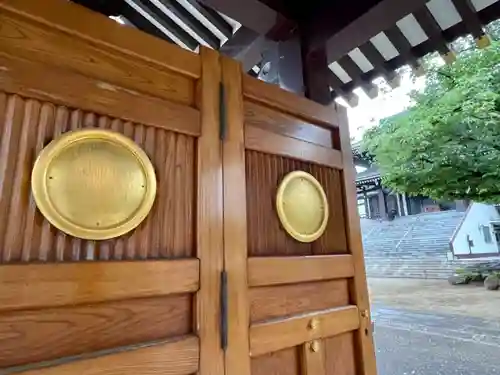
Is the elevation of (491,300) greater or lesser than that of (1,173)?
lesser

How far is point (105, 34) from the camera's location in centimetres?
81

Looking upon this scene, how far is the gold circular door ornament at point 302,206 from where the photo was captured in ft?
3.46

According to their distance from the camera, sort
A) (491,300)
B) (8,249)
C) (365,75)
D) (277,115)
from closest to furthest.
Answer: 1. (8,249)
2. (277,115)
3. (365,75)
4. (491,300)

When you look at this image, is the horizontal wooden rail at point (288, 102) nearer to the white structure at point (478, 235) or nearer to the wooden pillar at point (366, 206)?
the white structure at point (478, 235)

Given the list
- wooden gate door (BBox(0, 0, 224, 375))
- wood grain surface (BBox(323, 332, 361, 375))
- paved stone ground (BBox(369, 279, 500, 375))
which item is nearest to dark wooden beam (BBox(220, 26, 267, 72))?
wooden gate door (BBox(0, 0, 224, 375))

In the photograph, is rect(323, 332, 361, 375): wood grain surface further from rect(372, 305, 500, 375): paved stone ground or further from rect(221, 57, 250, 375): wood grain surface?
rect(372, 305, 500, 375): paved stone ground

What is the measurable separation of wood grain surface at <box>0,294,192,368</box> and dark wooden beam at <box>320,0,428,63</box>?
1.20m

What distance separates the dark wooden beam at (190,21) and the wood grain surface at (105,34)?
0.88m

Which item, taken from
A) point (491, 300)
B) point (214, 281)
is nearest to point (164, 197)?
point (214, 281)

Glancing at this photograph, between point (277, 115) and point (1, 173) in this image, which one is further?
point (277, 115)

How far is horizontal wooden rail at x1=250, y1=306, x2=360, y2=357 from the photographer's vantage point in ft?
2.92

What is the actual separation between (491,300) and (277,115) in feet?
23.8

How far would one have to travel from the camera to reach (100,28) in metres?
0.80

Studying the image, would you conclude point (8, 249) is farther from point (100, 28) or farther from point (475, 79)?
point (475, 79)
